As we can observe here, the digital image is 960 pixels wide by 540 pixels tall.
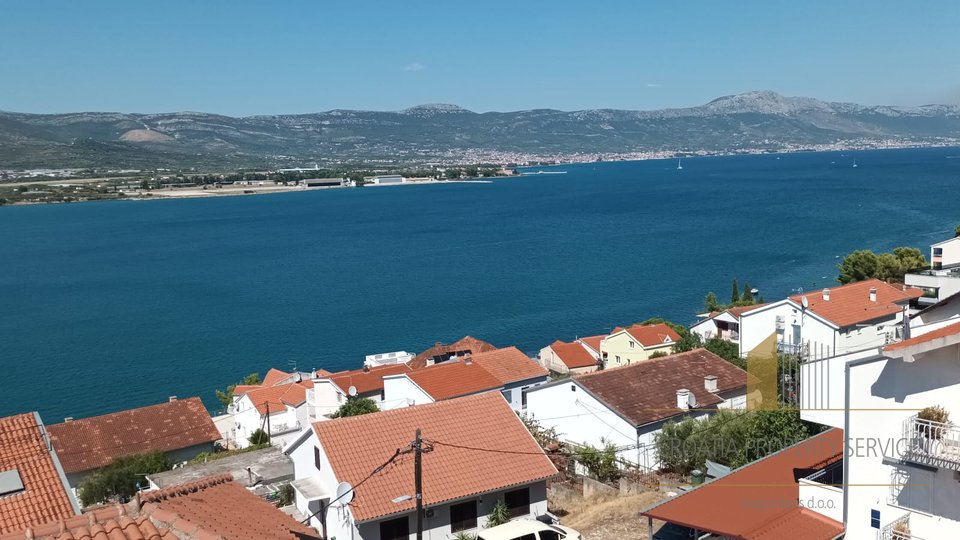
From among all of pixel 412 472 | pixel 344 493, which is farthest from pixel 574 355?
pixel 344 493

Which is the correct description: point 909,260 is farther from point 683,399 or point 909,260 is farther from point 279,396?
point 279,396

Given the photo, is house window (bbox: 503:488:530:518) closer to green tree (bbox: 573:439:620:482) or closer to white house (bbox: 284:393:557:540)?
white house (bbox: 284:393:557:540)

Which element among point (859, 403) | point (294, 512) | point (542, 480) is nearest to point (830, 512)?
point (859, 403)

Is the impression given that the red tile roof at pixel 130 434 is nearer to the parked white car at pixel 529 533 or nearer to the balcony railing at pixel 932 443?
the parked white car at pixel 529 533

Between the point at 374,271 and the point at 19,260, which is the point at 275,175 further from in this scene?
the point at 374,271

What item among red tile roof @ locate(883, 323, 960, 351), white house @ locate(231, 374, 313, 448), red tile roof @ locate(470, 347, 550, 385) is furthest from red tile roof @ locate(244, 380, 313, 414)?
red tile roof @ locate(883, 323, 960, 351)
